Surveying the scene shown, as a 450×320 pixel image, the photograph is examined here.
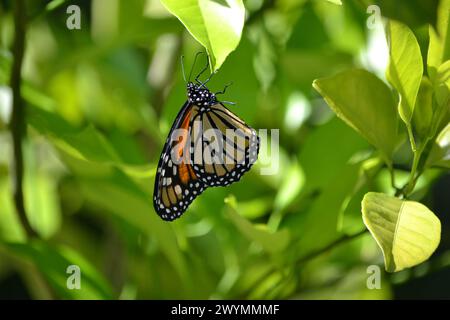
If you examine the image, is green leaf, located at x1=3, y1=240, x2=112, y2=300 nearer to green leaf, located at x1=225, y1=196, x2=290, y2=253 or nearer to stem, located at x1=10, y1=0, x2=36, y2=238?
A: stem, located at x1=10, y1=0, x2=36, y2=238

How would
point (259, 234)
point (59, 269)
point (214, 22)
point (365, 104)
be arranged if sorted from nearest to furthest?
point (214, 22), point (365, 104), point (259, 234), point (59, 269)

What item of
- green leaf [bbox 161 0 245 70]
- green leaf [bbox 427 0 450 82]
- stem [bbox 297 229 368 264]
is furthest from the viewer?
stem [bbox 297 229 368 264]

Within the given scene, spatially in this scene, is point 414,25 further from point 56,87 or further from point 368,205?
point 56,87

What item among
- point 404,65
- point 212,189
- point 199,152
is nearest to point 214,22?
point 404,65

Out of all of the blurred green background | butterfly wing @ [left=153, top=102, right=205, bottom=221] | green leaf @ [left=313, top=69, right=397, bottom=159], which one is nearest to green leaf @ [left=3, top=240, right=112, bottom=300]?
the blurred green background

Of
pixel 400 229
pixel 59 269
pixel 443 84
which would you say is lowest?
pixel 59 269

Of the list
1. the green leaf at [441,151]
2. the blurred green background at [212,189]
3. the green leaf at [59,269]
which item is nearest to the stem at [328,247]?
the blurred green background at [212,189]

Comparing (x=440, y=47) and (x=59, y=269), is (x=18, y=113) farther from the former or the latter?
(x=440, y=47)
